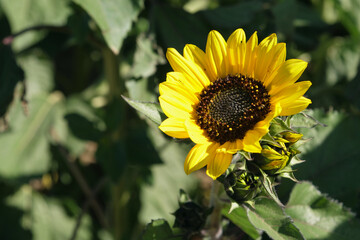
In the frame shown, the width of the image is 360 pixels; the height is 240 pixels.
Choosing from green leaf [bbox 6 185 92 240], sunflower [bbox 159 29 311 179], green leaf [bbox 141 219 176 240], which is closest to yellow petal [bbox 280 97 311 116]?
sunflower [bbox 159 29 311 179]

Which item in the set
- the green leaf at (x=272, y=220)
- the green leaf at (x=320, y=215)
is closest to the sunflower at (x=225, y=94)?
the green leaf at (x=272, y=220)

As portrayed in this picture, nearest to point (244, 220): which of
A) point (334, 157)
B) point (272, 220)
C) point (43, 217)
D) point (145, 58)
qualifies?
point (272, 220)

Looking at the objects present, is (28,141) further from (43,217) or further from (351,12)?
(351,12)

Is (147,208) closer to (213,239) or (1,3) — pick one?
(213,239)

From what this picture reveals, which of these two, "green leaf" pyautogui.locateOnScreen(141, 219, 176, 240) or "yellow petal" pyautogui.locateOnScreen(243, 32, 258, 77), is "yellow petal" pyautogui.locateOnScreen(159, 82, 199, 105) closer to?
"yellow petal" pyautogui.locateOnScreen(243, 32, 258, 77)

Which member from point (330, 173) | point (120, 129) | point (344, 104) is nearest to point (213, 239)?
point (330, 173)

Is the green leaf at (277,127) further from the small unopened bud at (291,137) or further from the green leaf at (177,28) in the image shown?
the green leaf at (177,28)
